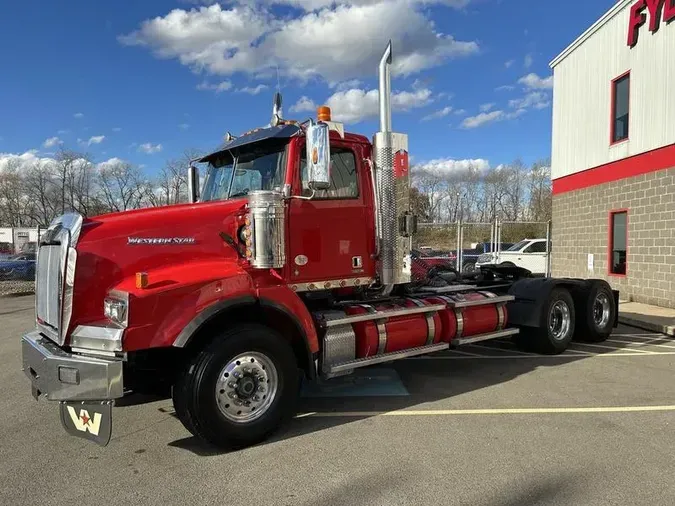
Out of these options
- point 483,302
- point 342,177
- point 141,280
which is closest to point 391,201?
point 342,177

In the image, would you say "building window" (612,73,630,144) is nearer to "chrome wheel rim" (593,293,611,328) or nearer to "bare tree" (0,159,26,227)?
"chrome wheel rim" (593,293,611,328)

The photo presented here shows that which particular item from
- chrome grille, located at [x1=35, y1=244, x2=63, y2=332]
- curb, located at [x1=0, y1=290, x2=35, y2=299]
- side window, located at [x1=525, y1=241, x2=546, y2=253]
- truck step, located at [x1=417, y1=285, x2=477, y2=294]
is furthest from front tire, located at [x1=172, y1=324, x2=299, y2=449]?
side window, located at [x1=525, y1=241, x2=546, y2=253]

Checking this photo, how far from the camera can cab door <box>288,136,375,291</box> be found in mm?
5074

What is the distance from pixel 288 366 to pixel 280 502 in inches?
51.8

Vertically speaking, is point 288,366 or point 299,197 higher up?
point 299,197

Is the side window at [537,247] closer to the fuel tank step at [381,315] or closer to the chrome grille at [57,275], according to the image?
the fuel tank step at [381,315]

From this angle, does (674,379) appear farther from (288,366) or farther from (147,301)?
(147,301)

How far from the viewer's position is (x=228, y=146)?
18.5 feet

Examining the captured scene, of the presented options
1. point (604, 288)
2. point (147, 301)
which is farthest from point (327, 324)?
point (604, 288)

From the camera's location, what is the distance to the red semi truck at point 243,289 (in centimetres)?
404

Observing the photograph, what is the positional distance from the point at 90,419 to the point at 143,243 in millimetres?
1416

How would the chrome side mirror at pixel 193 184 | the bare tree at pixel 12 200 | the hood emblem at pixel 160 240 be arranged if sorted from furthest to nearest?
the bare tree at pixel 12 200
the chrome side mirror at pixel 193 184
the hood emblem at pixel 160 240

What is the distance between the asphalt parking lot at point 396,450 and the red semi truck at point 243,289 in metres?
0.36

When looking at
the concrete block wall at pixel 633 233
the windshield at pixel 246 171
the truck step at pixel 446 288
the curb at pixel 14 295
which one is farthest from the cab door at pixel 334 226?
the curb at pixel 14 295
